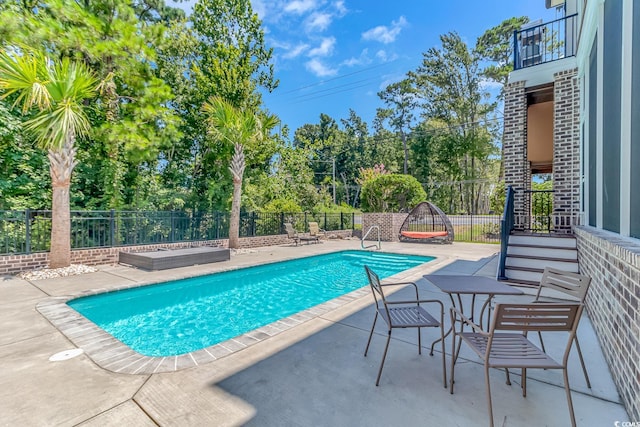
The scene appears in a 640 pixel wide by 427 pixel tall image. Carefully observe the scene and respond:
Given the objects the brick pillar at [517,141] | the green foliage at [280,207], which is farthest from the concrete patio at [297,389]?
the green foliage at [280,207]

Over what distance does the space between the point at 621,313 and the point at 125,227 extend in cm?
993

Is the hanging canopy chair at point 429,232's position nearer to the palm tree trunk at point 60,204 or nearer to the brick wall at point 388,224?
the brick wall at point 388,224

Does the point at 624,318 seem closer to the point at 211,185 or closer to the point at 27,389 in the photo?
the point at 27,389

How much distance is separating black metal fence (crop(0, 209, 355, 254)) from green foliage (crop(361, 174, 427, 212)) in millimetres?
5937

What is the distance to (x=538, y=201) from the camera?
13.7m

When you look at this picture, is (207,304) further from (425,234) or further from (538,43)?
(425,234)

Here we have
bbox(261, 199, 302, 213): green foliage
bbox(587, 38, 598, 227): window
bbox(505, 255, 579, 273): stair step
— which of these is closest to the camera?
bbox(587, 38, 598, 227): window

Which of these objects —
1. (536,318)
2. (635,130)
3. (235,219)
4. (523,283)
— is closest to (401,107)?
(235,219)

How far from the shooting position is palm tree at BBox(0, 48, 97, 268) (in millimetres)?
5827

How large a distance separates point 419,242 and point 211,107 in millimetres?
9747

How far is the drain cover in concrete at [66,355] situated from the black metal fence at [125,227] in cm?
578

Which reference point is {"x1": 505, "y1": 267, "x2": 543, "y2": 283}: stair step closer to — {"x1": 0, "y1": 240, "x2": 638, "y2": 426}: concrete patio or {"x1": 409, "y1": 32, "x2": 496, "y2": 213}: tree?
{"x1": 0, "y1": 240, "x2": 638, "y2": 426}: concrete patio

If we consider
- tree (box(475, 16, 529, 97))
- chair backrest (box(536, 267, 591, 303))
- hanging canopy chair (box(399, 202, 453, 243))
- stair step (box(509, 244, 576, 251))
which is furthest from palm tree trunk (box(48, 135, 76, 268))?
tree (box(475, 16, 529, 97))

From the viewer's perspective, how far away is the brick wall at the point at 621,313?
187 centimetres
